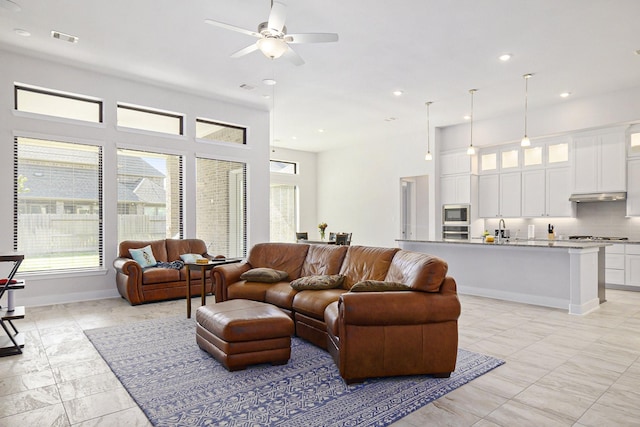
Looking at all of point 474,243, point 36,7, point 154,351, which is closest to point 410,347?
point 154,351

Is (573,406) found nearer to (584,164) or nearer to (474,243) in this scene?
(474,243)

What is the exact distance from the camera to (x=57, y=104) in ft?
18.5

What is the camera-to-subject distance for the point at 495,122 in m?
8.04

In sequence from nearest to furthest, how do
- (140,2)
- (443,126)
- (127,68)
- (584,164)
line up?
(140,2)
(127,68)
(584,164)
(443,126)

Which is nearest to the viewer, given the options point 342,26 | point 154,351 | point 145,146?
point 154,351

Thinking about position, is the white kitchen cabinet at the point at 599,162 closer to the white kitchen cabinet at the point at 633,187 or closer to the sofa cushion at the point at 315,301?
the white kitchen cabinet at the point at 633,187

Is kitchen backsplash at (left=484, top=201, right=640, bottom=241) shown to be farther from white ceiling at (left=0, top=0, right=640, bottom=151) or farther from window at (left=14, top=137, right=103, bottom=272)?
window at (left=14, top=137, right=103, bottom=272)

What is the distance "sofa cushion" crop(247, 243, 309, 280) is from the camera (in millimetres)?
4801

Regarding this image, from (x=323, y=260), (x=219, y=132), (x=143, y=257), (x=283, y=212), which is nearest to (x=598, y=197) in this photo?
(x=323, y=260)

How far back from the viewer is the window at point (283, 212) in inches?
436

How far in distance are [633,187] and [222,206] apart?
7172mm

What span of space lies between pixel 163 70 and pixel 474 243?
522cm

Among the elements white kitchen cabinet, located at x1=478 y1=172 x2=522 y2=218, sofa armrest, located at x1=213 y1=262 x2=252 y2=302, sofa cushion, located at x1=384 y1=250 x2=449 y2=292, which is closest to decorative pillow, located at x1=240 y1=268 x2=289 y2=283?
sofa armrest, located at x1=213 y1=262 x2=252 y2=302

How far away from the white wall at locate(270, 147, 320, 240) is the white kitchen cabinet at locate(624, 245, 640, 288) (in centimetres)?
729
